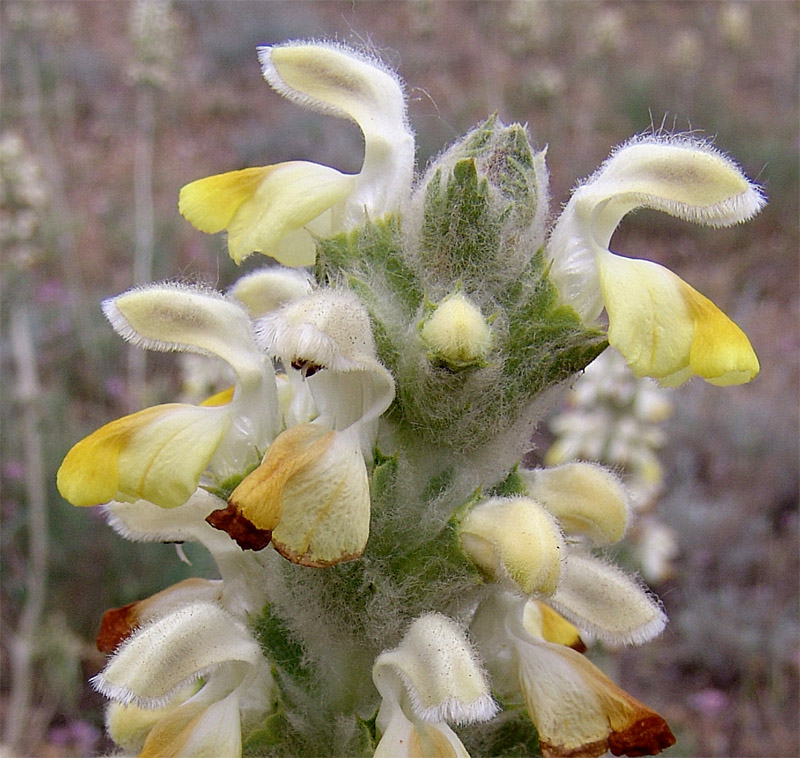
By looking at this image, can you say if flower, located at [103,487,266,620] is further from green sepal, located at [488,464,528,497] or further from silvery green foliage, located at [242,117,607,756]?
green sepal, located at [488,464,528,497]

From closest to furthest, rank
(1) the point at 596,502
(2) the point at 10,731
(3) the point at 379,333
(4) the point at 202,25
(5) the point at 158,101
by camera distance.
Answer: (3) the point at 379,333 → (1) the point at 596,502 → (2) the point at 10,731 → (5) the point at 158,101 → (4) the point at 202,25

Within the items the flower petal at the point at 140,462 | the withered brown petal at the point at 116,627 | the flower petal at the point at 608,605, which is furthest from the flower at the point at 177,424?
the flower petal at the point at 608,605

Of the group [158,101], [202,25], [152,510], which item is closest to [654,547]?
[152,510]

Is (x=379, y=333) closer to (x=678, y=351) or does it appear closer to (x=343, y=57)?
(x=678, y=351)

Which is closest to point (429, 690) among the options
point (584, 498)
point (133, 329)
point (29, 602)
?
point (584, 498)

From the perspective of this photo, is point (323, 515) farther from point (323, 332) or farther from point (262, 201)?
point (262, 201)

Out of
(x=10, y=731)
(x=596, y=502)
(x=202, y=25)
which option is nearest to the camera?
(x=596, y=502)
